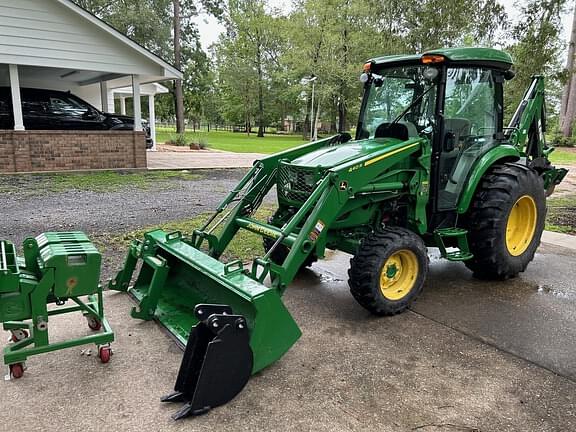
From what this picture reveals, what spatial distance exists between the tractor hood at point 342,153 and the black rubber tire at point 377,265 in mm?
691

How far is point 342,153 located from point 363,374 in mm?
1938

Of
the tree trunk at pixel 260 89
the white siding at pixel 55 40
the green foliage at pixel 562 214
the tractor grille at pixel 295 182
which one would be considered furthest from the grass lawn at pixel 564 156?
the tree trunk at pixel 260 89

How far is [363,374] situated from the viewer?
300 cm

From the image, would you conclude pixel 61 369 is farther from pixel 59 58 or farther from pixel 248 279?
pixel 59 58

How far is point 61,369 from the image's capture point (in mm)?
2949

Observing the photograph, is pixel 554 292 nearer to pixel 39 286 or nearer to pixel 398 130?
pixel 398 130

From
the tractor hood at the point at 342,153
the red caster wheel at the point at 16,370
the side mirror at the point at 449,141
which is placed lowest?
the red caster wheel at the point at 16,370

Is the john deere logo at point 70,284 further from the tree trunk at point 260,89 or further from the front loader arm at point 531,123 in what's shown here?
the tree trunk at point 260,89

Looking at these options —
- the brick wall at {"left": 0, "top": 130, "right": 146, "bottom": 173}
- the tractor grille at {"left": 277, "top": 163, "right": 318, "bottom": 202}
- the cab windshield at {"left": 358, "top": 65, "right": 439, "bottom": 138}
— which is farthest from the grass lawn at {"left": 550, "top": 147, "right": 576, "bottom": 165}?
the tractor grille at {"left": 277, "top": 163, "right": 318, "bottom": 202}

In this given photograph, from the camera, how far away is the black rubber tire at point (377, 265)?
358 centimetres

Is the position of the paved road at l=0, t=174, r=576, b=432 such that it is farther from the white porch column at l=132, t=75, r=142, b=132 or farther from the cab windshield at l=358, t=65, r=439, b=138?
the white porch column at l=132, t=75, r=142, b=132

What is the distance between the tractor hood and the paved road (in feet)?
4.16

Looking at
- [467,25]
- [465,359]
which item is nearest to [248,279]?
[465,359]

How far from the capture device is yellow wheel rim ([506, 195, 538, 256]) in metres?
4.87
